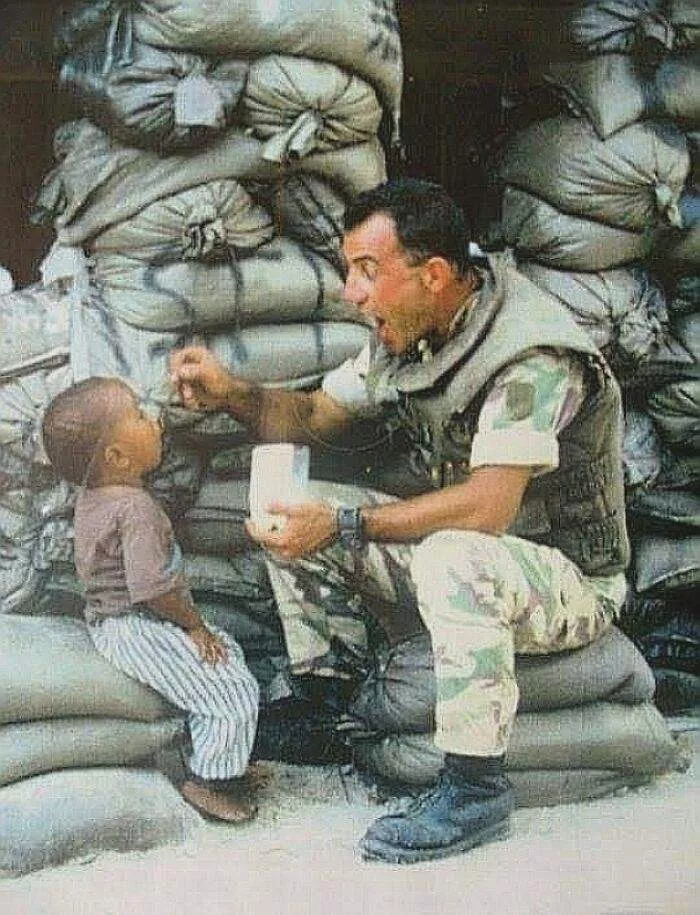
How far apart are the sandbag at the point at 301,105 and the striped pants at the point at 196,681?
848mm

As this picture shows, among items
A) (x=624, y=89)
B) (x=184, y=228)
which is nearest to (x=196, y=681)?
(x=184, y=228)

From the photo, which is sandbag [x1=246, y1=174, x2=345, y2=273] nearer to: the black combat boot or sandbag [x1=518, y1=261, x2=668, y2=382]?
sandbag [x1=518, y1=261, x2=668, y2=382]

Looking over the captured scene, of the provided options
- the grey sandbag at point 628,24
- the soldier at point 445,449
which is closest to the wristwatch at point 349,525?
the soldier at point 445,449

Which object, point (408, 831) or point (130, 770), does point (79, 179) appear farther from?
point (408, 831)

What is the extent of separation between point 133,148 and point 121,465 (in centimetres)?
54

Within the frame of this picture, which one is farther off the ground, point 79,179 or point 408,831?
point 79,179

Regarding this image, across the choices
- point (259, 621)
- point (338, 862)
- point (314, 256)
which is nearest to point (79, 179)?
point (314, 256)

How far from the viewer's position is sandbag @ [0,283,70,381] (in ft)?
9.30

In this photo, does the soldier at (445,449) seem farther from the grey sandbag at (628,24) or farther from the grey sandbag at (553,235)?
the grey sandbag at (628,24)

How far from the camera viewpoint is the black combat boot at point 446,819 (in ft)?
9.62

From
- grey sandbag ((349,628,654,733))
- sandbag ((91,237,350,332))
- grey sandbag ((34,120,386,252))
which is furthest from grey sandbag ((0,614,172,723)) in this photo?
grey sandbag ((34,120,386,252))

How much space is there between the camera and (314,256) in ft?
9.50

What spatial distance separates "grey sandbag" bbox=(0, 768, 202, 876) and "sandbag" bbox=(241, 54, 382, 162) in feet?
3.65

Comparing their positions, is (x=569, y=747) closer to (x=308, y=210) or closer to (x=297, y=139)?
(x=308, y=210)
